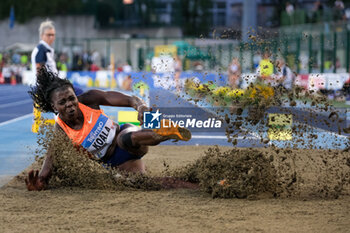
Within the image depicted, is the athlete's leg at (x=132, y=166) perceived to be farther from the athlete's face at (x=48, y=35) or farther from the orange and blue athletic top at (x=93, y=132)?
the athlete's face at (x=48, y=35)

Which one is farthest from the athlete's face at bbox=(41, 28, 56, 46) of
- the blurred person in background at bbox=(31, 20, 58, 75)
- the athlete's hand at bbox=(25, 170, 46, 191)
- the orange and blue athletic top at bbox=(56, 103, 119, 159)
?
the athlete's hand at bbox=(25, 170, 46, 191)

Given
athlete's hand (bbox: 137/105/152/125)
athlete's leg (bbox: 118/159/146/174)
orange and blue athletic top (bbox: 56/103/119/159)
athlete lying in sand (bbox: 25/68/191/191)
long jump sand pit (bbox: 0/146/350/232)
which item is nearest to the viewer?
long jump sand pit (bbox: 0/146/350/232)

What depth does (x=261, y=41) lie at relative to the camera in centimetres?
668

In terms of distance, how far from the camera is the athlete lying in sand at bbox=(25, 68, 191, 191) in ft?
Answer: 21.3

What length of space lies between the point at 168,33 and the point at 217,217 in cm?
5264

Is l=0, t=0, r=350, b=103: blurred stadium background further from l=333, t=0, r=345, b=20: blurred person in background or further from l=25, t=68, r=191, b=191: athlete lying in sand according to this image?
l=25, t=68, r=191, b=191: athlete lying in sand

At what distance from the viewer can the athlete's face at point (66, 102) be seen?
21.2 ft

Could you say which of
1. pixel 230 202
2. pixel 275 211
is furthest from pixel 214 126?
pixel 275 211

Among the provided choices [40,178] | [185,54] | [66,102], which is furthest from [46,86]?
[185,54]

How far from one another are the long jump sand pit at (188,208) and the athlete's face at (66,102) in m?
0.79

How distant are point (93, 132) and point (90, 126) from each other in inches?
2.7

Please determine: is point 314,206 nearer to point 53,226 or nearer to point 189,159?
point 53,226

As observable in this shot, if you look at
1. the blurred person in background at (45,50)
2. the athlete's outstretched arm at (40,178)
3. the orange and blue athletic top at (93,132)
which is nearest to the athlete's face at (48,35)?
the blurred person in background at (45,50)

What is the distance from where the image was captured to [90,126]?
21.8 ft
